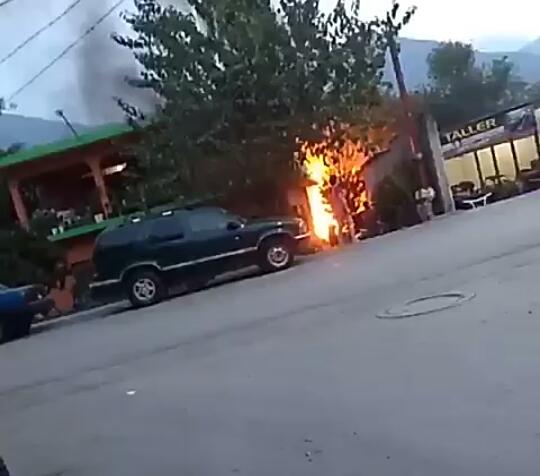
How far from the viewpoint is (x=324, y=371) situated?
8758 mm

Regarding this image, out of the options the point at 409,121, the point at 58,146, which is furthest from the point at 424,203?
the point at 58,146

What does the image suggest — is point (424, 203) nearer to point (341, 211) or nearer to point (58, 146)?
point (341, 211)

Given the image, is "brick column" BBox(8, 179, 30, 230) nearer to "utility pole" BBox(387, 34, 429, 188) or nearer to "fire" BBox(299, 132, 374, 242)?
"fire" BBox(299, 132, 374, 242)

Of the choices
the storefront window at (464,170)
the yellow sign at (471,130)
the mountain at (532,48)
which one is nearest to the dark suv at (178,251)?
the yellow sign at (471,130)

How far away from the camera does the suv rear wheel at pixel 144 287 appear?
20188 mm

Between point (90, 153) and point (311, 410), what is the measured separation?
23490mm

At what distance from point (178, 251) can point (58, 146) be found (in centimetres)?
1058

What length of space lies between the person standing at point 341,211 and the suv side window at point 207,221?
4912mm

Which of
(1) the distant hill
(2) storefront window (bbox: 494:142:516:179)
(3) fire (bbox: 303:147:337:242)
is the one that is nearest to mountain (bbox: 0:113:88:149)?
(3) fire (bbox: 303:147:337:242)

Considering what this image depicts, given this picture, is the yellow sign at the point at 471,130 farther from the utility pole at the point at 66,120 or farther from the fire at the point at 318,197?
the utility pole at the point at 66,120

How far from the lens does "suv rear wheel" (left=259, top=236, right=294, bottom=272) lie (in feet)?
67.4

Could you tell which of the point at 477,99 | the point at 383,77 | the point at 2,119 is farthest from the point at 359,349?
the point at 477,99

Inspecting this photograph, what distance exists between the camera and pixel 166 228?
67.5 feet

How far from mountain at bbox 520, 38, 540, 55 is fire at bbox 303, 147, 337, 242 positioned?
20023 millimetres
